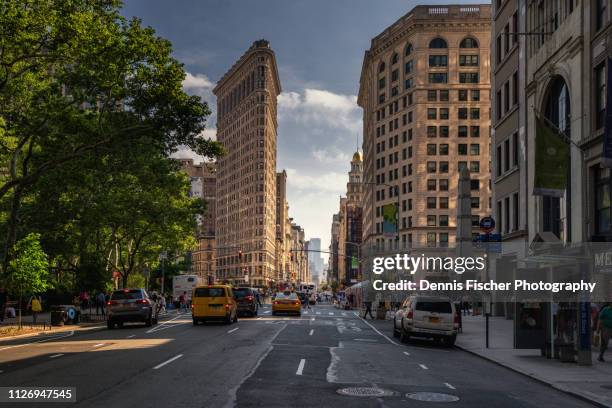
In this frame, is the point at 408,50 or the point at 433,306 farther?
the point at 408,50

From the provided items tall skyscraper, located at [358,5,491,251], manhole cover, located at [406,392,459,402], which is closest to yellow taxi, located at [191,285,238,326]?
manhole cover, located at [406,392,459,402]

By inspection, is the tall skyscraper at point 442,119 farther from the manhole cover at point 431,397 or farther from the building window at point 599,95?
the manhole cover at point 431,397

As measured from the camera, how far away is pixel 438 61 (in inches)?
4117

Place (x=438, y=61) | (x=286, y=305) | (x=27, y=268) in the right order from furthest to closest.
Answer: (x=438, y=61)
(x=286, y=305)
(x=27, y=268)

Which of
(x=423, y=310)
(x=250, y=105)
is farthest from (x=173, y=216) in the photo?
(x=250, y=105)

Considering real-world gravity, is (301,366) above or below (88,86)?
below

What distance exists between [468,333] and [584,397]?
18.8 metres

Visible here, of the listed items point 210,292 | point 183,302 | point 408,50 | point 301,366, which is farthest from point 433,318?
point 408,50

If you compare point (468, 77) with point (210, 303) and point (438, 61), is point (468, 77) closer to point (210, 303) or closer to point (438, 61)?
point (438, 61)

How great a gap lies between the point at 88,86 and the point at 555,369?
2102cm

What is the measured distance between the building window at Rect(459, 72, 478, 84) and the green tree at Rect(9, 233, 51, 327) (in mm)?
84175

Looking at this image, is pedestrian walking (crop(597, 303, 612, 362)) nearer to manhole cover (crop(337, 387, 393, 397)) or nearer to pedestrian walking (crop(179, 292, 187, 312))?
manhole cover (crop(337, 387, 393, 397))

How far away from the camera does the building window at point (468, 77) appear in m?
103

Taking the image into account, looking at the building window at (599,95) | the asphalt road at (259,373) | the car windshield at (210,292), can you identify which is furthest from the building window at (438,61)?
the asphalt road at (259,373)
